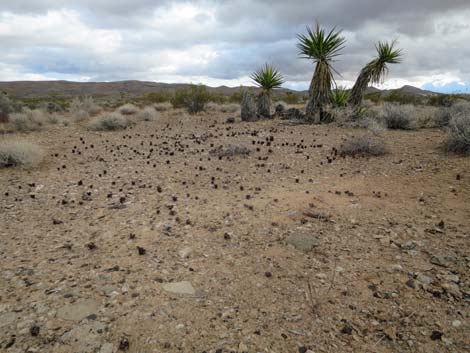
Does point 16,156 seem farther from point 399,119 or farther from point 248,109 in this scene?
point 399,119

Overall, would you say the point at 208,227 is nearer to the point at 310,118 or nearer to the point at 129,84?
the point at 310,118

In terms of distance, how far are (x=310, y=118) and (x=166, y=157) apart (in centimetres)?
725

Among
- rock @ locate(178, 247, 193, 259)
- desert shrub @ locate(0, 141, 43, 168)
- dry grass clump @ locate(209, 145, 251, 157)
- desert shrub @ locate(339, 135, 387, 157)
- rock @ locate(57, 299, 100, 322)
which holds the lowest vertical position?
rock @ locate(57, 299, 100, 322)

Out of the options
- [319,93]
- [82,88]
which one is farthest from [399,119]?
[82,88]

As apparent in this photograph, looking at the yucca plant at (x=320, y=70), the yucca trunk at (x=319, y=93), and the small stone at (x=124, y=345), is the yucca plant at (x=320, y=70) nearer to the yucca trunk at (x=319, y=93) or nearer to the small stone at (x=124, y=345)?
the yucca trunk at (x=319, y=93)

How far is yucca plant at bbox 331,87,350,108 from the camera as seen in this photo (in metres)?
13.6

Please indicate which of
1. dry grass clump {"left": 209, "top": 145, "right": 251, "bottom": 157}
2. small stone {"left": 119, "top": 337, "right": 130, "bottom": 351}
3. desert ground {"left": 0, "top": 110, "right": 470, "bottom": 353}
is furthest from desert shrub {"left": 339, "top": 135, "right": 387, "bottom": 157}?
small stone {"left": 119, "top": 337, "right": 130, "bottom": 351}

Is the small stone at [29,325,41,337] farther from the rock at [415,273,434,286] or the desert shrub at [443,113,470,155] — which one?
the desert shrub at [443,113,470,155]

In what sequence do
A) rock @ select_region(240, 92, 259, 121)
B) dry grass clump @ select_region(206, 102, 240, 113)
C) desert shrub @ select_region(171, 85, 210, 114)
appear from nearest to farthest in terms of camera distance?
rock @ select_region(240, 92, 259, 121), desert shrub @ select_region(171, 85, 210, 114), dry grass clump @ select_region(206, 102, 240, 113)

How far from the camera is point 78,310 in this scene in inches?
117

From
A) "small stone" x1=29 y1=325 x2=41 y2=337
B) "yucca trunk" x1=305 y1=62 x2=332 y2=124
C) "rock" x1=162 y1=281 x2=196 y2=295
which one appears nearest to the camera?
"small stone" x1=29 y1=325 x2=41 y2=337

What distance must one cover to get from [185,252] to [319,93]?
11.1 meters

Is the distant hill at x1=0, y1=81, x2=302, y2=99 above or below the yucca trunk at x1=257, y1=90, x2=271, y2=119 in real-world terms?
Answer: above

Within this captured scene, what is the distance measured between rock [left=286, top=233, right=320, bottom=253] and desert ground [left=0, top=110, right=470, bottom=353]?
0.08ft
